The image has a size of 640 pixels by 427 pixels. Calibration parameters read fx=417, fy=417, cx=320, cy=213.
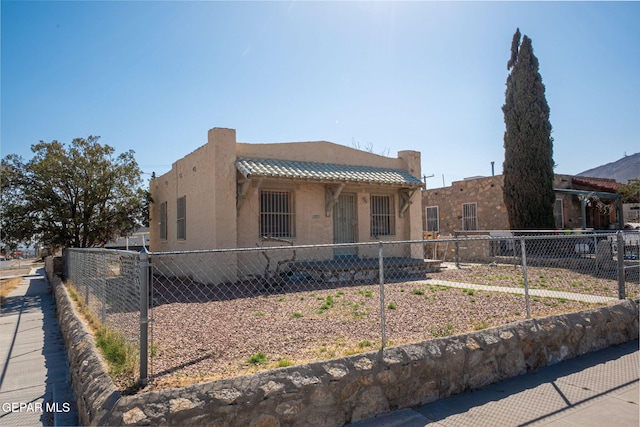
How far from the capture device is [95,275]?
6516 mm

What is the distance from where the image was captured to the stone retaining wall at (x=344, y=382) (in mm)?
3098

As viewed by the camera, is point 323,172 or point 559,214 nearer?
point 323,172

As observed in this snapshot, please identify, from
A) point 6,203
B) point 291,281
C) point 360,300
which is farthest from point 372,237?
point 6,203

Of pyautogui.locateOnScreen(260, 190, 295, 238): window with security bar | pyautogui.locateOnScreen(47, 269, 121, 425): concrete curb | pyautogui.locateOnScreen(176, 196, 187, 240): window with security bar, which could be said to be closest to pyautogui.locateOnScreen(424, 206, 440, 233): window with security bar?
pyautogui.locateOnScreen(260, 190, 295, 238): window with security bar

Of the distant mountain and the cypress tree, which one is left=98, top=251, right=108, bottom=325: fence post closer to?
the cypress tree

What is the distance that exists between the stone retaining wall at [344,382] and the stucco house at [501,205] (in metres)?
14.3

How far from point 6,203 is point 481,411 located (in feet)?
49.9

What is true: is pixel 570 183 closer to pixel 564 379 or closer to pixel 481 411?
pixel 564 379

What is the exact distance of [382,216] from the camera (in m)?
13.6

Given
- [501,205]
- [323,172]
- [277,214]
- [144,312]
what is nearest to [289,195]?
[277,214]

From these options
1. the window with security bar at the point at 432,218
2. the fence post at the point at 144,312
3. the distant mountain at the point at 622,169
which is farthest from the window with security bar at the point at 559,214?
the distant mountain at the point at 622,169

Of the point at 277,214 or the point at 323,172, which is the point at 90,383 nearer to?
the point at 277,214

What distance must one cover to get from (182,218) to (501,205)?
13663mm

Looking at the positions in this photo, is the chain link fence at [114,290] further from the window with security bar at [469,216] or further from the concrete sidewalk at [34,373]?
the window with security bar at [469,216]
